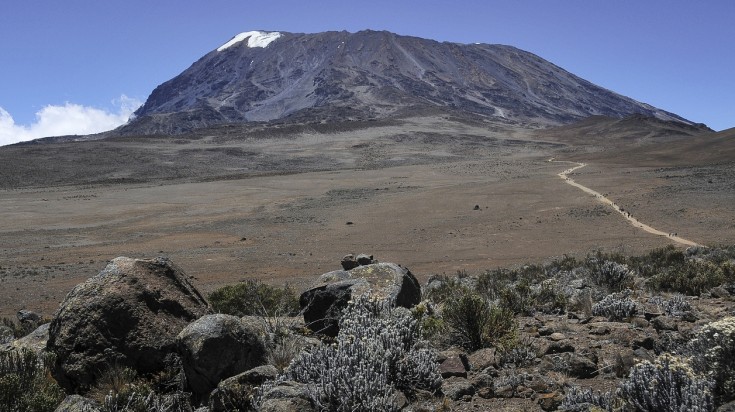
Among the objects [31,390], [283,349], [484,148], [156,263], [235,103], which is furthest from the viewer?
[235,103]

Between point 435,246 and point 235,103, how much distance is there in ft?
482

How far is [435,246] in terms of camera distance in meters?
20.5

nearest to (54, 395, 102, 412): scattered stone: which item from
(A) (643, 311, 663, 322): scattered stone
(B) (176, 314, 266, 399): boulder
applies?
(B) (176, 314, 266, 399): boulder

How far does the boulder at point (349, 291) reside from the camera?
5.51m

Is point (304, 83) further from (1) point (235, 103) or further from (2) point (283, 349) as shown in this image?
(2) point (283, 349)

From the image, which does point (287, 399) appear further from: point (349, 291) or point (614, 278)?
point (614, 278)

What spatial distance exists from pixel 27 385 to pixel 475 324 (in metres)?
3.58

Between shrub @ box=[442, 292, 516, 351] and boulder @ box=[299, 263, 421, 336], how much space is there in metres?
0.64

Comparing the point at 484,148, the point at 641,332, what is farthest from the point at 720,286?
the point at 484,148

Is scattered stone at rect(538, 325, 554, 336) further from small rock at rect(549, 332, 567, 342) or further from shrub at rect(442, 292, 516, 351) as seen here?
shrub at rect(442, 292, 516, 351)

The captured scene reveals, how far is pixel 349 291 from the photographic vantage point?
18.2 ft

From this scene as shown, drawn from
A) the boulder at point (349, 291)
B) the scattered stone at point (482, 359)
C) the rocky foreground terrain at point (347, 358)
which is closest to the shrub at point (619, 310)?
the rocky foreground terrain at point (347, 358)

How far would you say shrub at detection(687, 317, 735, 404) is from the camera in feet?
10.8

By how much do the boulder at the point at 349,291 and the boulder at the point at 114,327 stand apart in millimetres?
1320
